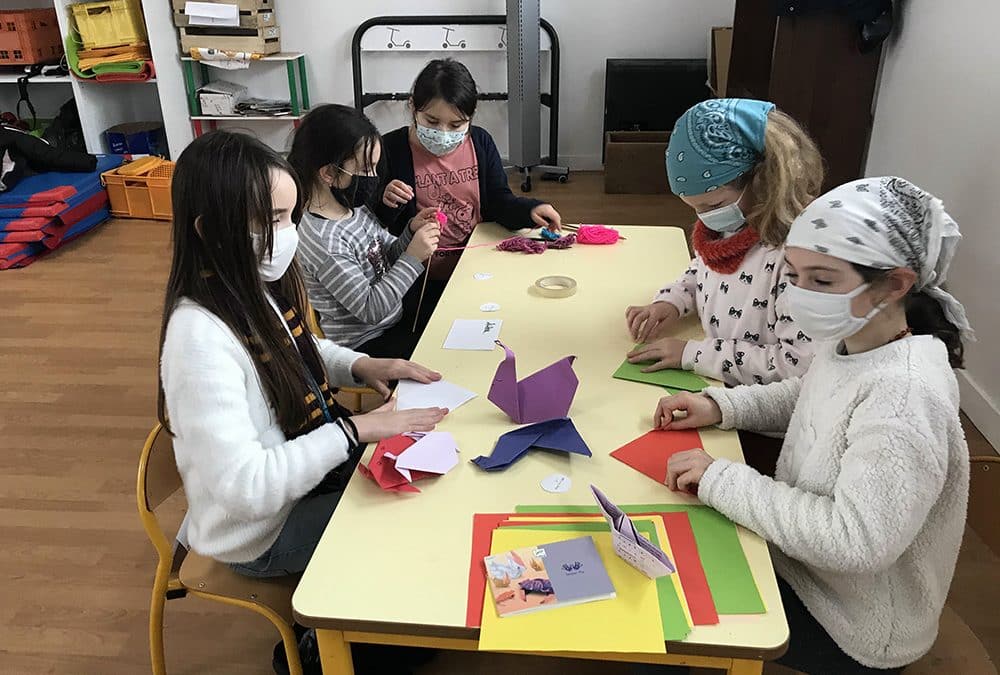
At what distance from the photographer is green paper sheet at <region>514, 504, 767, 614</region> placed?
3.13 ft

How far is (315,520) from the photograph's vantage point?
1.38m

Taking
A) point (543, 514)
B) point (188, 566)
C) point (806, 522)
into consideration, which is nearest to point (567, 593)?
point (543, 514)

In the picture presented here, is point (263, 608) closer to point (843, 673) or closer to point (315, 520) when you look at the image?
point (315, 520)

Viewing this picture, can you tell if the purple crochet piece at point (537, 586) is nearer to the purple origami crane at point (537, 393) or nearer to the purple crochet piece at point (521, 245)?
the purple origami crane at point (537, 393)

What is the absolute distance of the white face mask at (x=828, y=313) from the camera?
1081mm

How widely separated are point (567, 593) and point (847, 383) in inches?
19.1

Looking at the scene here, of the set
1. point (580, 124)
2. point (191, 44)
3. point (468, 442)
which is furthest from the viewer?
point (580, 124)

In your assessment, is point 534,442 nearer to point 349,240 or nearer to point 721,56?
point 349,240

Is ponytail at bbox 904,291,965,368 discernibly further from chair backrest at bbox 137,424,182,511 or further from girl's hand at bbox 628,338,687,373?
chair backrest at bbox 137,424,182,511

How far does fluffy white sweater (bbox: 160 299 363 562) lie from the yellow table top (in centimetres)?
11

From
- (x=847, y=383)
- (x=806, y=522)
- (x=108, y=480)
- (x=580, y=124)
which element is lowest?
(x=108, y=480)

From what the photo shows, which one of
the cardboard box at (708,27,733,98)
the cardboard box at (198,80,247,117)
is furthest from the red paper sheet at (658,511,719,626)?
the cardboard box at (198,80,247,117)

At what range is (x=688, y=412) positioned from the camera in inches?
51.9

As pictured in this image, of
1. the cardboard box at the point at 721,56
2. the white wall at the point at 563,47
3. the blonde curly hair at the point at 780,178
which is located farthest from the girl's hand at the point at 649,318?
the white wall at the point at 563,47
